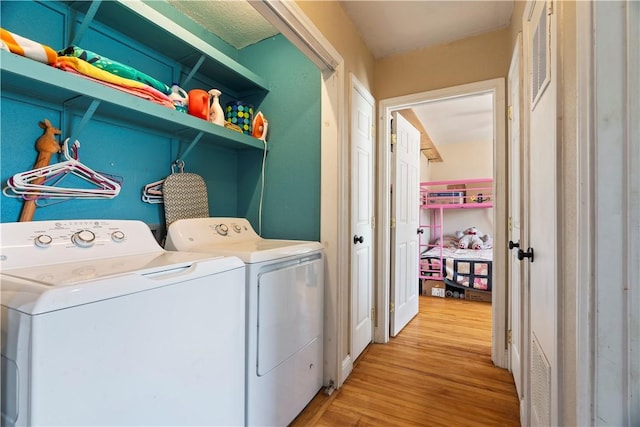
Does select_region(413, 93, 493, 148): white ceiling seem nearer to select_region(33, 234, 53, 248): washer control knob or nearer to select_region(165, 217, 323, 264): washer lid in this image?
select_region(165, 217, 323, 264): washer lid

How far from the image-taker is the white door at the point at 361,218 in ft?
6.56

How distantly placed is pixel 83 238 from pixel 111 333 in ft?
2.05

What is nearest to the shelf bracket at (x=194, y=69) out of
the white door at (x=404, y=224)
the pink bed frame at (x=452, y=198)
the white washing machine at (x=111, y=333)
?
the white washing machine at (x=111, y=333)

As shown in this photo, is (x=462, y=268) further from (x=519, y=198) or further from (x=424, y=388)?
(x=519, y=198)

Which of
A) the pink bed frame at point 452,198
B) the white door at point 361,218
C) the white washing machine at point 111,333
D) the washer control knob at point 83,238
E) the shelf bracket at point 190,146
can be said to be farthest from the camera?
the pink bed frame at point 452,198

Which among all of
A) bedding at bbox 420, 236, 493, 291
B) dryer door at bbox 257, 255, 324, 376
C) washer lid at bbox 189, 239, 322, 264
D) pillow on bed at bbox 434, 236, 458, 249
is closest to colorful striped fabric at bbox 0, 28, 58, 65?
washer lid at bbox 189, 239, 322, 264

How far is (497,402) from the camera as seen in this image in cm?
166

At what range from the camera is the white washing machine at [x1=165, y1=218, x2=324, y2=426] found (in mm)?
1245

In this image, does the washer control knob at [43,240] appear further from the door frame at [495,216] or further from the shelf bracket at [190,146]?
the door frame at [495,216]

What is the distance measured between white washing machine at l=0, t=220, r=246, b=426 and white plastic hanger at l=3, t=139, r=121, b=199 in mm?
237

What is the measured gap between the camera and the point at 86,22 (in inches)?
50.6

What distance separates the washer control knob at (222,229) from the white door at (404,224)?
1.45 meters

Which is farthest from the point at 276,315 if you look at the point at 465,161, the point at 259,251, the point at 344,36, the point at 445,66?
the point at 465,161

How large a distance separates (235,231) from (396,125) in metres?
1.73
